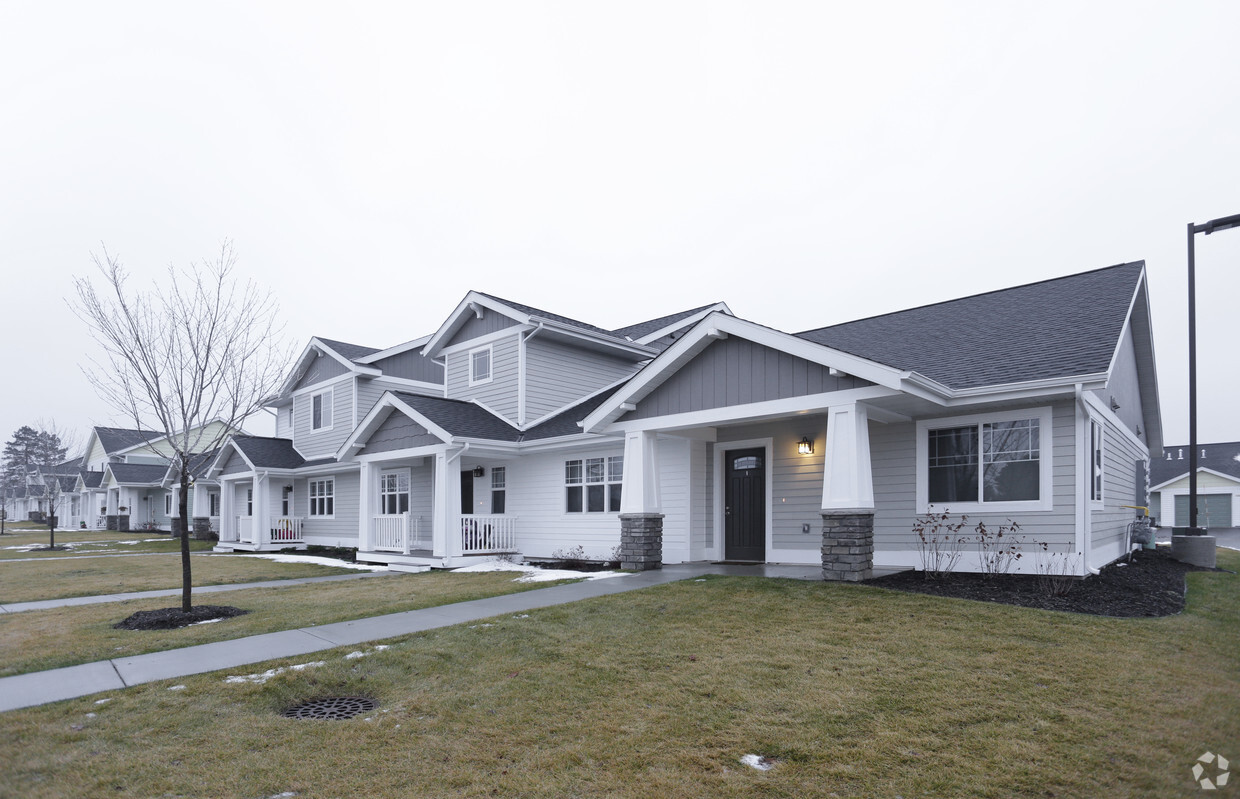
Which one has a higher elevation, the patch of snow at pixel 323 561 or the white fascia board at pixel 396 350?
the white fascia board at pixel 396 350

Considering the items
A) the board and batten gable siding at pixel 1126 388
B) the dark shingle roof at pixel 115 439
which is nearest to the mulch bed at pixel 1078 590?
the board and batten gable siding at pixel 1126 388

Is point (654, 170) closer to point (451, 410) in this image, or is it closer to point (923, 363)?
point (451, 410)

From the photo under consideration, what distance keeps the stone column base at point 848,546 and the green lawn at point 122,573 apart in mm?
11090

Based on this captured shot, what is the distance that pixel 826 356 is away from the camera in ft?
32.5

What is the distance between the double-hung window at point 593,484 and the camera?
49.1 ft

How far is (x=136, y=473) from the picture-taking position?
40594mm

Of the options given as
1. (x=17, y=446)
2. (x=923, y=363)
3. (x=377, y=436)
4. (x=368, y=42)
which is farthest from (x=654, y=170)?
(x=17, y=446)

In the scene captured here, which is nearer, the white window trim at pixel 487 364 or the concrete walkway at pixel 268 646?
the concrete walkway at pixel 268 646

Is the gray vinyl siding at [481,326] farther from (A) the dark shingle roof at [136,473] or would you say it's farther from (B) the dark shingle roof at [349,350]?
(A) the dark shingle roof at [136,473]

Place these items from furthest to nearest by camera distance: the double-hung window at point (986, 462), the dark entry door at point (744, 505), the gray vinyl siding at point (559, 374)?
the gray vinyl siding at point (559, 374)
the dark entry door at point (744, 505)
the double-hung window at point (986, 462)

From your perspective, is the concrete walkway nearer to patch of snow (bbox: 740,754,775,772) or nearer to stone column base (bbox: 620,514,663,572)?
stone column base (bbox: 620,514,663,572)

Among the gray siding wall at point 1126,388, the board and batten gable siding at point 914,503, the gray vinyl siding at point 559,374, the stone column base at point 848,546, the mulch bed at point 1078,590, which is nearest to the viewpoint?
the mulch bed at point 1078,590

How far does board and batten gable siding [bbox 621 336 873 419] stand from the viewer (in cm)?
1037
